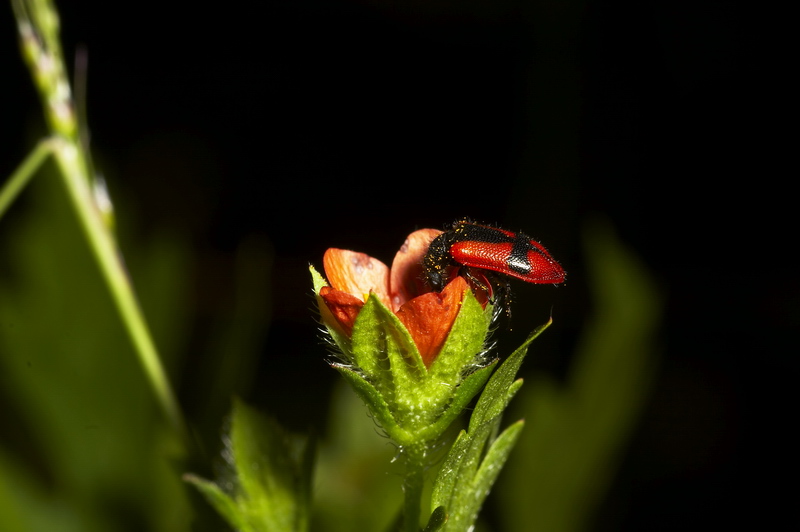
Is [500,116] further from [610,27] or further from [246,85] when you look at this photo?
[246,85]

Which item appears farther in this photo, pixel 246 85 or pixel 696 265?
pixel 246 85

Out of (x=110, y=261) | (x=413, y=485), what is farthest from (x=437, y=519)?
(x=110, y=261)

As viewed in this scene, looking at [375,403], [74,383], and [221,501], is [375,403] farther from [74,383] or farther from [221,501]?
[74,383]

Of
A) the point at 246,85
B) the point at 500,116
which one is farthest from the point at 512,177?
the point at 246,85

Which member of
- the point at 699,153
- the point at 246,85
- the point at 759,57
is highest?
the point at 759,57

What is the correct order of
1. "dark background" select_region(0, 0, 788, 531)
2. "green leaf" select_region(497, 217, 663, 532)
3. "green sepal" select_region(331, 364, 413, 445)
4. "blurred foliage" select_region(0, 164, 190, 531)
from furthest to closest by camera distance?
1. "dark background" select_region(0, 0, 788, 531)
2. "blurred foliage" select_region(0, 164, 190, 531)
3. "green leaf" select_region(497, 217, 663, 532)
4. "green sepal" select_region(331, 364, 413, 445)

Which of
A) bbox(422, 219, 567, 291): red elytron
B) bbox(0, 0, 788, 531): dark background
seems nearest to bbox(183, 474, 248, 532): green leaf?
bbox(422, 219, 567, 291): red elytron

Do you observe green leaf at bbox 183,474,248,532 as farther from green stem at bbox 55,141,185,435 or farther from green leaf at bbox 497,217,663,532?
green leaf at bbox 497,217,663,532
